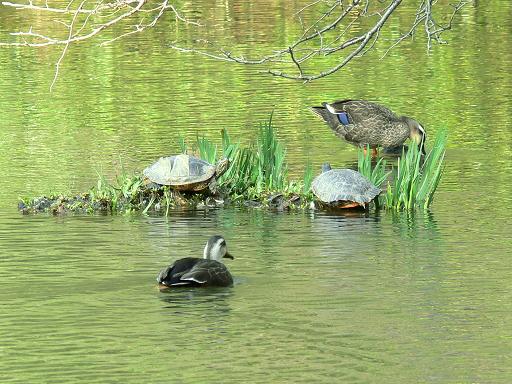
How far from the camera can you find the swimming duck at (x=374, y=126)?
1895 cm

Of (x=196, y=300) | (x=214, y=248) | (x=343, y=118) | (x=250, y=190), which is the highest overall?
(x=343, y=118)

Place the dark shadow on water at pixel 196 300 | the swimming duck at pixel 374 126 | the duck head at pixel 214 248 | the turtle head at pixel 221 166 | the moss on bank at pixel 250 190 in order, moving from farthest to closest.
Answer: the swimming duck at pixel 374 126 < the turtle head at pixel 221 166 < the moss on bank at pixel 250 190 < the duck head at pixel 214 248 < the dark shadow on water at pixel 196 300

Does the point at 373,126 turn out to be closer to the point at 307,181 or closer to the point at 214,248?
the point at 307,181

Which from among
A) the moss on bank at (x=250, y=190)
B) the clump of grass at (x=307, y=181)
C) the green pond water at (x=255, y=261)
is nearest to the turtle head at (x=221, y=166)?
the moss on bank at (x=250, y=190)

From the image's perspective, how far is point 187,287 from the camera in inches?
461

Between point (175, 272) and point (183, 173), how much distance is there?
13.0 feet

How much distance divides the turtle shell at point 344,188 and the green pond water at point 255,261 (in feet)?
0.66

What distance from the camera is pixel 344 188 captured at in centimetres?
1489

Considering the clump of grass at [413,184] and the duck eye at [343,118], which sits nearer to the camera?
the clump of grass at [413,184]

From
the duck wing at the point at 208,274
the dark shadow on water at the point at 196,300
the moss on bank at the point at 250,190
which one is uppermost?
the moss on bank at the point at 250,190

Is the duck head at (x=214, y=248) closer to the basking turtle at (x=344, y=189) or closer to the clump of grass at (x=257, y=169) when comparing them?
the basking turtle at (x=344, y=189)

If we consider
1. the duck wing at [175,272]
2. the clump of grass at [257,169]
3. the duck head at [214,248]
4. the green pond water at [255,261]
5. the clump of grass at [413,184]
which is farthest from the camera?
the clump of grass at [257,169]

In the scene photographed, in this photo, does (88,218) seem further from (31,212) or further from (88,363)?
(88,363)

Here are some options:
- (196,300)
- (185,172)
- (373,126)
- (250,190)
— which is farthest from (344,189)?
(373,126)
